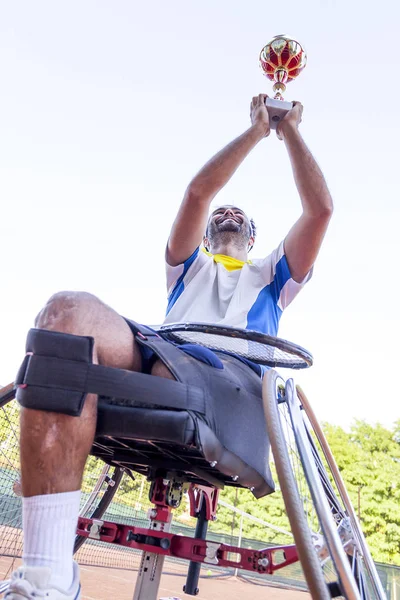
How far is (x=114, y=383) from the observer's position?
1191 millimetres

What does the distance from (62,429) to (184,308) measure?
1.09 metres

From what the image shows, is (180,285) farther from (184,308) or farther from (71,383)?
(71,383)

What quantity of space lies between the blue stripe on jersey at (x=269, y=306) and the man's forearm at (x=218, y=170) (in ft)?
1.56

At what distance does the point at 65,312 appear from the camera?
4.04 feet

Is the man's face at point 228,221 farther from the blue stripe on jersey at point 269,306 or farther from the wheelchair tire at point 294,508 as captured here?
the wheelchair tire at point 294,508

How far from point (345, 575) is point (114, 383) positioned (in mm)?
676

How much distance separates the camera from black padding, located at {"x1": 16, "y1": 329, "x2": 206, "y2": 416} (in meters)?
1.09

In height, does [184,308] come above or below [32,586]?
above

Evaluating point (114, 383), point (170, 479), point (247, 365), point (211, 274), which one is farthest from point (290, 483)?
point (211, 274)

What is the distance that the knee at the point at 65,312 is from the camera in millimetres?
1212

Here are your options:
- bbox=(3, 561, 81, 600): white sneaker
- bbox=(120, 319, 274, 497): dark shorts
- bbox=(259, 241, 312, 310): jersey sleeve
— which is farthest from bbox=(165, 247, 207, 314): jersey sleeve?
bbox=(3, 561, 81, 600): white sneaker

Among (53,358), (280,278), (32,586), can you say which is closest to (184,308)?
(280,278)

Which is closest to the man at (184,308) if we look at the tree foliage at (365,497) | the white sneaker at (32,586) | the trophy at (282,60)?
the white sneaker at (32,586)

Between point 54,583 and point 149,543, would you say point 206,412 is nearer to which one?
point 54,583
